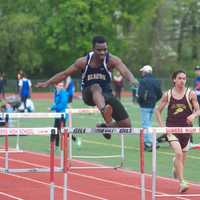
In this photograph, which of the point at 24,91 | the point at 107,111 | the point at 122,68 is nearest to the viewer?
the point at 107,111

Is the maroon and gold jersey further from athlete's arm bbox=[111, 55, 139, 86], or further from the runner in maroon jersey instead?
athlete's arm bbox=[111, 55, 139, 86]

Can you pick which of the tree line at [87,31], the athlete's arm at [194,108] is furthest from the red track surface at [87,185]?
the tree line at [87,31]

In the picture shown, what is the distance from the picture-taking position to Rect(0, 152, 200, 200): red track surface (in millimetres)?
12719

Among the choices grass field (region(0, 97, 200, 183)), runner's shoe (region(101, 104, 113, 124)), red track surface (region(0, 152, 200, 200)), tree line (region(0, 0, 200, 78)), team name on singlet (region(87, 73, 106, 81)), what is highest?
tree line (region(0, 0, 200, 78))

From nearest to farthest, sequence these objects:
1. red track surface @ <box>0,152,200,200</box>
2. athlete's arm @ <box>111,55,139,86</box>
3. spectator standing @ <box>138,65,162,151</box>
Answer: athlete's arm @ <box>111,55,139,86</box> < red track surface @ <box>0,152,200,200</box> < spectator standing @ <box>138,65,162,151</box>

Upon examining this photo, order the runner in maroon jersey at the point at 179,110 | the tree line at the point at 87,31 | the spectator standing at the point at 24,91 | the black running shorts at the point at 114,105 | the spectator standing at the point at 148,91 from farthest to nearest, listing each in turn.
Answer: the tree line at the point at 87,31 → the spectator standing at the point at 24,91 → the spectator standing at the point at 148,91 → the runner in maroon jersey at the point at 179,110 → the black running shorts at the point at 114,105

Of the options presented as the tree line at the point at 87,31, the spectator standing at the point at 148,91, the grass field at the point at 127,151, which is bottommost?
the grass field at the point at 127,151

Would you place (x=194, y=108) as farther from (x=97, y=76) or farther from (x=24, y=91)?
(x=24, y=91)

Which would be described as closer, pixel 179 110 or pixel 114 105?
pixel 114 105

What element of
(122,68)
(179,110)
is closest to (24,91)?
(179,110)

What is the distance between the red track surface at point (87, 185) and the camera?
1272 centimetres

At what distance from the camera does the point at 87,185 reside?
14.1 metres

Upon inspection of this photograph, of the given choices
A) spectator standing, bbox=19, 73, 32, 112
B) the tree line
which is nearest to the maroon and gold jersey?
spectator standing, bbox=19, 73, 32, 112

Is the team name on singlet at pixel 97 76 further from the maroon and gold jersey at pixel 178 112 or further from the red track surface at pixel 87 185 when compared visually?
the red track surface at pixel 87 185
